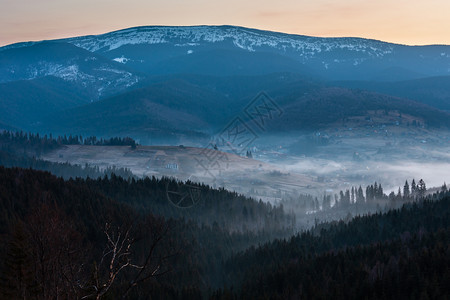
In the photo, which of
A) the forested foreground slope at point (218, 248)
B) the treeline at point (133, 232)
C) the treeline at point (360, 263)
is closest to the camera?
the forested foreground slope at point (218, 248)

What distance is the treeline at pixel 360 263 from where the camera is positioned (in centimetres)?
8438

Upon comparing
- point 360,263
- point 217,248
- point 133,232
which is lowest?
point 217,248

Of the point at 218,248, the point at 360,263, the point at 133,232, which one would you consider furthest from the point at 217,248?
the point at 360,263

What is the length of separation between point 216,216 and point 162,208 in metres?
20.2

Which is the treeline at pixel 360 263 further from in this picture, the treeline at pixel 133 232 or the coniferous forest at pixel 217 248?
the treeline at pixel 133 232

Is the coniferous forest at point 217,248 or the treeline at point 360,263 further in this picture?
the treeline at point 360,263

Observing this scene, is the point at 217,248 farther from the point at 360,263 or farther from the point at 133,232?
the point at 360,263

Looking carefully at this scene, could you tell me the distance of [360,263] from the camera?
327 feet

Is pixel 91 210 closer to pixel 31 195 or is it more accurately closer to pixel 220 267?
pixel 31 195

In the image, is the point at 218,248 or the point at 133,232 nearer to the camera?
the point at 133,232

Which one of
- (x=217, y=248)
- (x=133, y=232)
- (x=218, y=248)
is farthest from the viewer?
(x=217, y=248)

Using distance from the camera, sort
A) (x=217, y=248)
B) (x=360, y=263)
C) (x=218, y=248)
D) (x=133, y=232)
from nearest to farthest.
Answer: (x=360, y=263)
(x=133, y=232)
(x=218, y=248)
(x=217, y=248)

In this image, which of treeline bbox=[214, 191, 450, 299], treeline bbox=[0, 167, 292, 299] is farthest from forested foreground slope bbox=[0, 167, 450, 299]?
treeline bbox=[0, 167, 292, 299]

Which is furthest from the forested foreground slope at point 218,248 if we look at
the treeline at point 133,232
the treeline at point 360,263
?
the treeline at point 133,232
